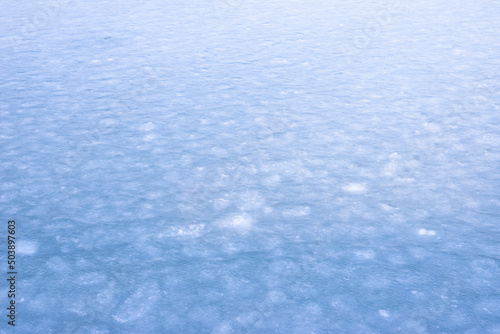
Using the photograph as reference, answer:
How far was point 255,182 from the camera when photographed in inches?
153

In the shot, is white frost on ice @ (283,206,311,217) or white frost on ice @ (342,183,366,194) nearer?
white frost on ice @ (283,206,311,217)

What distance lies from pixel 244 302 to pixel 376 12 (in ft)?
22.7

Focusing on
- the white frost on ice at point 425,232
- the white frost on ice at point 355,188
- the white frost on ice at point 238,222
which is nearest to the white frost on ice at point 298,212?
the white frost on ice at point 238,222

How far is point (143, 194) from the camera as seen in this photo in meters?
3.76

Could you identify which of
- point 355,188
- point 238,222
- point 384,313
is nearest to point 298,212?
point 238,222

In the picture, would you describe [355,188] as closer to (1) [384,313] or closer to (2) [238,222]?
(2) [238,222]

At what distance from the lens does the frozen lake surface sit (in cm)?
280

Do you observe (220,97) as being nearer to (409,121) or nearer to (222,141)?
(222,141)

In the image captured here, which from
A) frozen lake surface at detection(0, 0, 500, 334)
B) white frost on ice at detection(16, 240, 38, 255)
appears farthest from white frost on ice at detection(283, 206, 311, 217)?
white frost on ice at detection(16, 240, 38, 255)

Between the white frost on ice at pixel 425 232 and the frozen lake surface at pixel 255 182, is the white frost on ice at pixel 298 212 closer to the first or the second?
the frozen lake surface at pixel 255 182

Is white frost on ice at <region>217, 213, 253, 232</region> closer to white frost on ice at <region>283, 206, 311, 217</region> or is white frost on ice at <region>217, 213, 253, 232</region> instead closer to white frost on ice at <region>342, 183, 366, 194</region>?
white frost on ice at <region>283, 206, 311, 217</region>

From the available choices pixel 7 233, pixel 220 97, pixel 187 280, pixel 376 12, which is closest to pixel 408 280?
pixel 187 280

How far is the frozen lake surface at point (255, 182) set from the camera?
9.18 feet

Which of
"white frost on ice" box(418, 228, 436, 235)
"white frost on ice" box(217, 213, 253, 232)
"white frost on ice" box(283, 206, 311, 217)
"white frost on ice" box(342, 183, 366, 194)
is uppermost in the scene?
"white frost on ice" box(217, 213, 253, 232)
